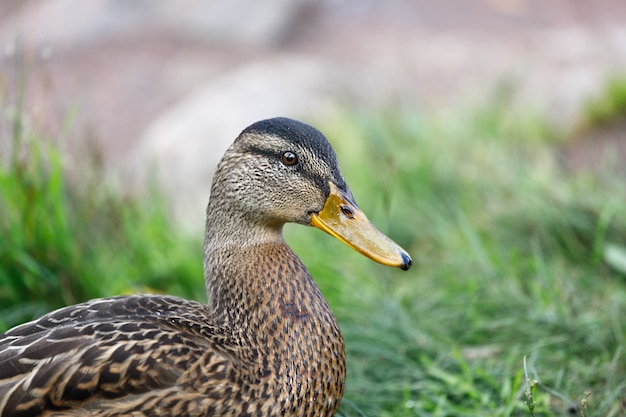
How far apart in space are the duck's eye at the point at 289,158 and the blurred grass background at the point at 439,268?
3.08ft

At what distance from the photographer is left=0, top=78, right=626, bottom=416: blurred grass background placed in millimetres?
3268

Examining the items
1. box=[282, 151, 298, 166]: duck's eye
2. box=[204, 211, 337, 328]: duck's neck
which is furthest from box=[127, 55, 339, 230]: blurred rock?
box=[282, 151, 298, 166]: duck's eye

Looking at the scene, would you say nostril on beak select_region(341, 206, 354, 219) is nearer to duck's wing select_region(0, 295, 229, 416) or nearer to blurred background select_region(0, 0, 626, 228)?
duck's wing select_region(0, 295, 229, 416)

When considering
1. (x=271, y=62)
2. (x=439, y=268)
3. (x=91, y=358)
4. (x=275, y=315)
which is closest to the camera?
(x=91, y=358)

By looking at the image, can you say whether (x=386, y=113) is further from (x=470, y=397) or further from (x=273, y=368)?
(x=273, y=368)

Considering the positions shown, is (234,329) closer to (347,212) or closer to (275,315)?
(275,315)

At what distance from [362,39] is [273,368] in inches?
308

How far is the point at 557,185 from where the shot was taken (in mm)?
4621

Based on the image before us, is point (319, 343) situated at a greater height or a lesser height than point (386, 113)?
lesser

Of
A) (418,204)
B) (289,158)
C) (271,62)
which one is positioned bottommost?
(418,204)

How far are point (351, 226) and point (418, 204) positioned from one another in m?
2.41

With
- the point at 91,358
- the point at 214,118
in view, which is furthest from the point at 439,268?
the point at 214,118

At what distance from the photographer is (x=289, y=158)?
2.73 meters

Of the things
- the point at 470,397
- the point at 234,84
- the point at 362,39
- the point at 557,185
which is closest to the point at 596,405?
the point at 470,397
